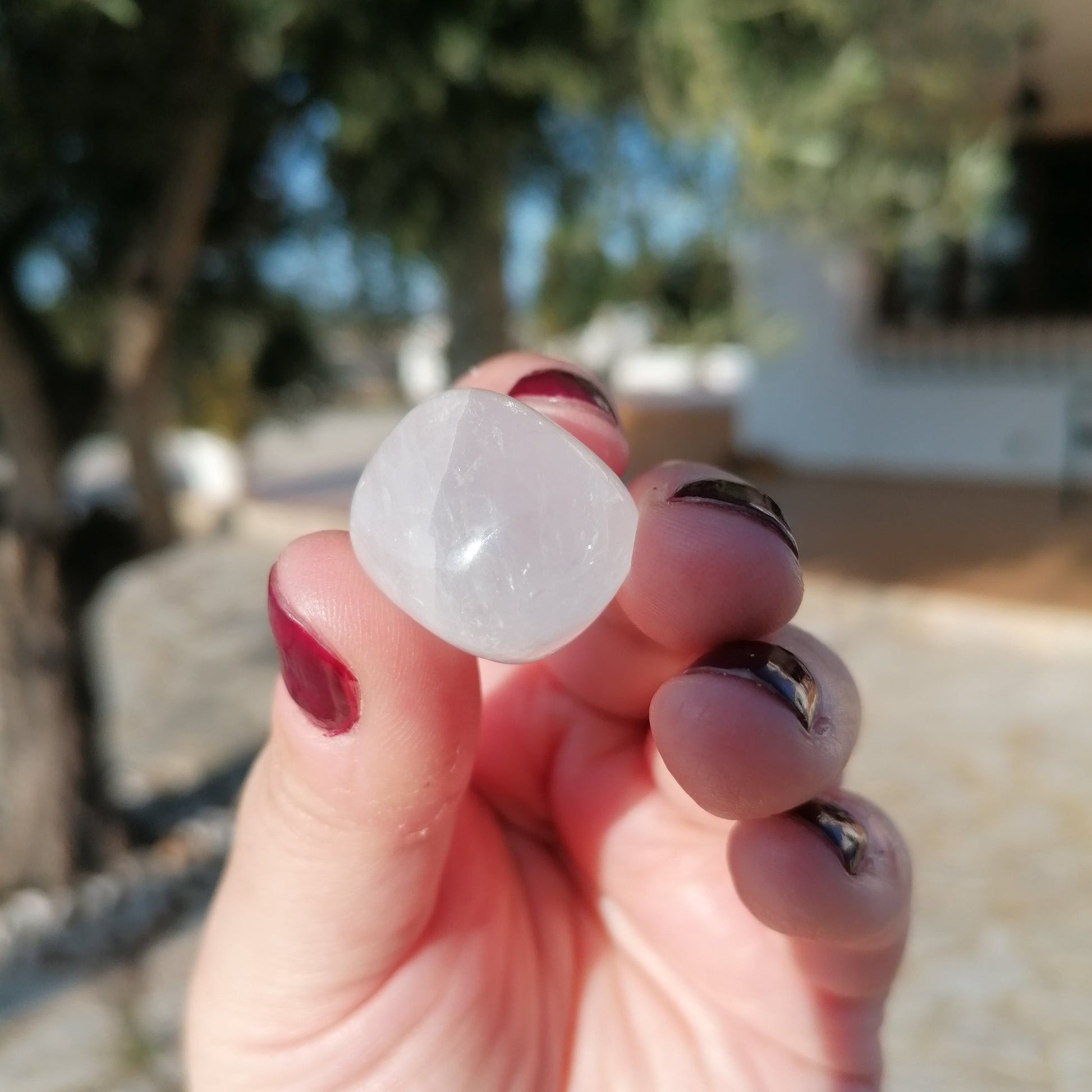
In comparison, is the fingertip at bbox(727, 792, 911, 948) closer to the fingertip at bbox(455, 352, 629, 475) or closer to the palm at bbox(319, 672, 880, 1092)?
the palm at bbox(319, 672, 880, 1092)

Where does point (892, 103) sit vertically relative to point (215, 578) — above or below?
above

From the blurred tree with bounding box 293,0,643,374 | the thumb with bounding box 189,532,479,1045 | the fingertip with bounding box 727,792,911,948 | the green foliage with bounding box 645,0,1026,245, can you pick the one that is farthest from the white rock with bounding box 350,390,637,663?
the blurred tree with bounding box 293,0,643,374

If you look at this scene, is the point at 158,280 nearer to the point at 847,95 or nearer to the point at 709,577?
the point at 847,95

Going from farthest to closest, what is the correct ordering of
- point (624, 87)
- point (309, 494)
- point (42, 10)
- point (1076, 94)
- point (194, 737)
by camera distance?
1. point (309, 494)
2. point (1076, 94)
3. point (194, 737)
4. point (624, 87)
5. point (42, 10)

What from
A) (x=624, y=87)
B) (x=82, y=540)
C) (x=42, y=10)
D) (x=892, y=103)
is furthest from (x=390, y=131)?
(x=82, y=540)

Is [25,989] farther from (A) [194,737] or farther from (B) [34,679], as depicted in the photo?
(A) [194,737]

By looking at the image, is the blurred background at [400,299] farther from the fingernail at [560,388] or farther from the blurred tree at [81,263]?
the fingernail at [560,388]

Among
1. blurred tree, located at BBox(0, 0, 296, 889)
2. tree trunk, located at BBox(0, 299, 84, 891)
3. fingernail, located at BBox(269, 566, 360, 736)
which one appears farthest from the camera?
tree trunk, located at BBox(0, 299, 84, 891)

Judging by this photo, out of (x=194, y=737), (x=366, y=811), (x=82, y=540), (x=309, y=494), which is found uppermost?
(x=366, y=811)

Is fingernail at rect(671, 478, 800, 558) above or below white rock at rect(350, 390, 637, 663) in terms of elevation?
below
